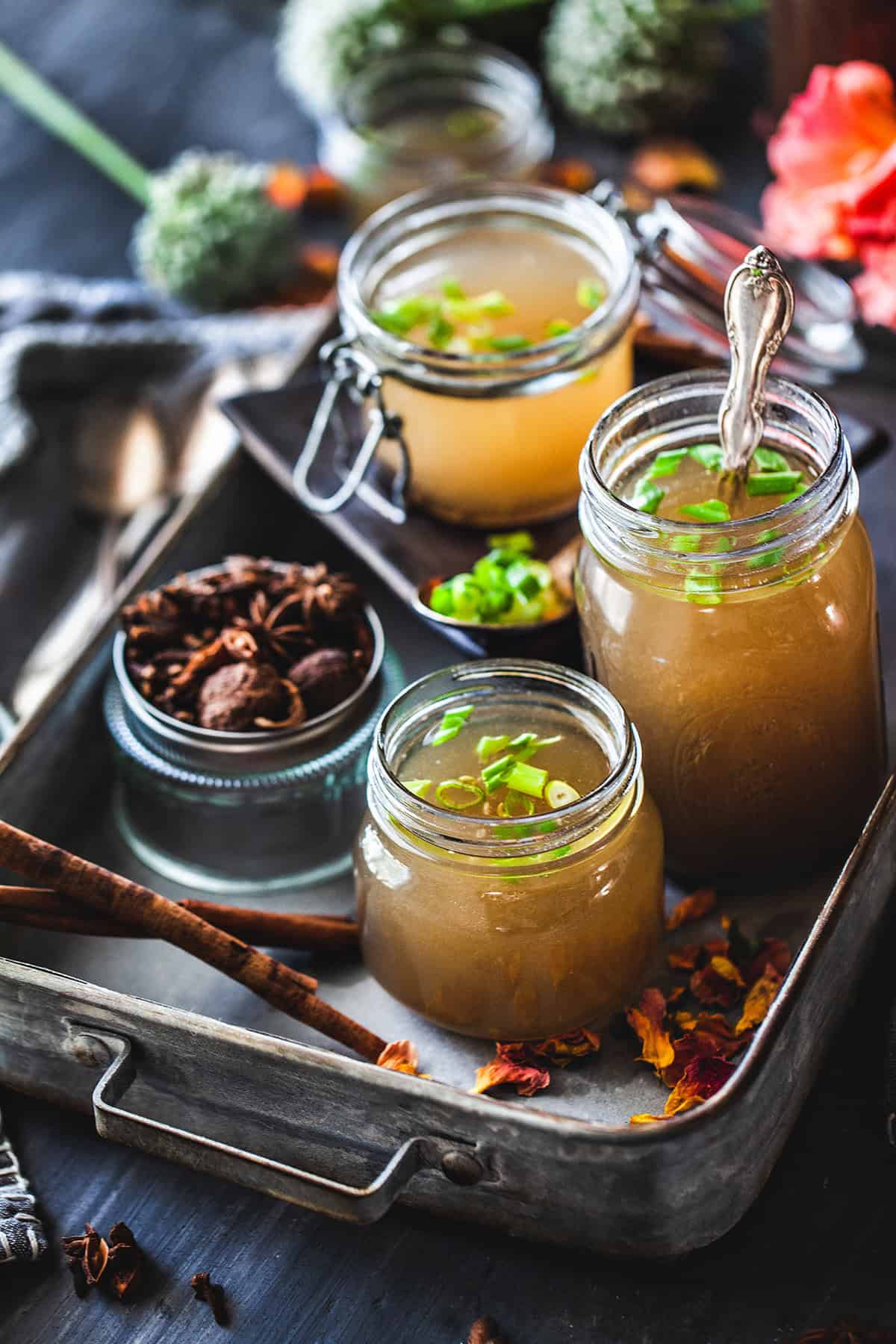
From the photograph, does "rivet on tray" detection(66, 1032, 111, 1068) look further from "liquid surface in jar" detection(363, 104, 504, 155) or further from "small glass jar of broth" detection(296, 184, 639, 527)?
"liquid surface in jar" detection(363, 104, 504, 155)

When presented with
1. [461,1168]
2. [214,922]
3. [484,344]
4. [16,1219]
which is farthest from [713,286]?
[16,1219]

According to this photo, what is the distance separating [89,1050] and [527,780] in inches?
12.8

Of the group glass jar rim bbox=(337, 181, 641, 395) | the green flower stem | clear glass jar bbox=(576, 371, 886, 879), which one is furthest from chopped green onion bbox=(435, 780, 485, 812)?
the green flower stem

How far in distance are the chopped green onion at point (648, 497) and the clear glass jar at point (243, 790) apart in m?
0.27

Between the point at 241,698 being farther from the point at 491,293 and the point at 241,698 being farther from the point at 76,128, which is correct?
the point at 76,128

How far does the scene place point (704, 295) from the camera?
1.34 metres

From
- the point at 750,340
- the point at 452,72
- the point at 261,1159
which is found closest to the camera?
the point at 261,1159

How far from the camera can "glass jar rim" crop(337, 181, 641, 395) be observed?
3.92 feet

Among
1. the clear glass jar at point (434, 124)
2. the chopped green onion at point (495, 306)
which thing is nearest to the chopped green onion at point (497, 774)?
the chopped green onion at point (495, 306)

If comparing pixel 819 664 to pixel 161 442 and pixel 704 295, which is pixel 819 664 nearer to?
pixel 704 295

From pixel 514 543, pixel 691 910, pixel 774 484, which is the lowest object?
pixel 691 910

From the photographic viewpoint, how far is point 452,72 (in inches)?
74.6

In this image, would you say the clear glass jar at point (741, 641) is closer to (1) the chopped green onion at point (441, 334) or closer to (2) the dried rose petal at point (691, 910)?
(2) the dried rose petal at point (691, 910)

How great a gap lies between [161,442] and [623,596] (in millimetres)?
847
